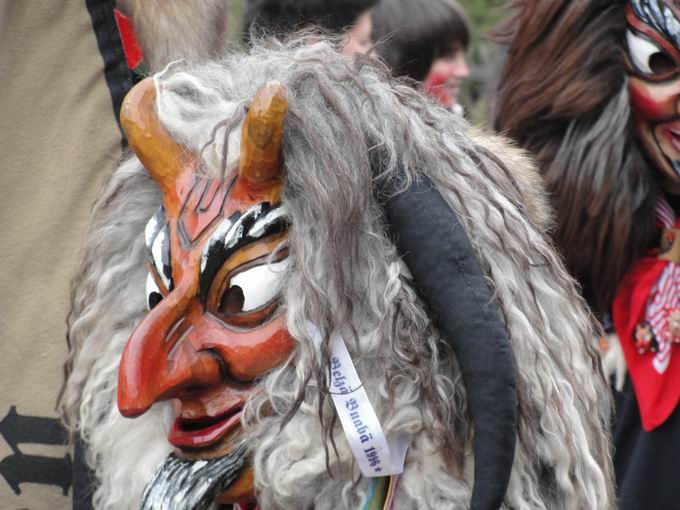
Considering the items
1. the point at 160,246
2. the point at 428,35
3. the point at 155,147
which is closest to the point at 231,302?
the point at 160,246

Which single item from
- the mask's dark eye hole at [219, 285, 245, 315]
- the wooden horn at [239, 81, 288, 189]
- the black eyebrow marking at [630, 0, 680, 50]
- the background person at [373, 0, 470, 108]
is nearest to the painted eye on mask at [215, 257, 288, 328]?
the mask's dark eye hole at [219, 285, 245, 315]

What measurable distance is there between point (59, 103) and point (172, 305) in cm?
62

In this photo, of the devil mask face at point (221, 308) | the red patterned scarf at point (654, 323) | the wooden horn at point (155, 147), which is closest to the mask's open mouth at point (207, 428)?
the devil mask face at point (221, 308)

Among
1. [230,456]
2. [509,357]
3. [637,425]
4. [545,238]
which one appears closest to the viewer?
[509,357]

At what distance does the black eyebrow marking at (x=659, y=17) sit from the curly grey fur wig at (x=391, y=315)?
0.67 metres

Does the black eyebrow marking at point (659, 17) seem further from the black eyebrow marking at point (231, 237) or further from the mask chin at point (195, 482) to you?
the mask chin at point (195, 482)

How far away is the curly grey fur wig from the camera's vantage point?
118 centimetres

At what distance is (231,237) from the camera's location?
1199 millimetres

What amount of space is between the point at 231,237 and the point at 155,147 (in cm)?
18

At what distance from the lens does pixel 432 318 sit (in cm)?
120

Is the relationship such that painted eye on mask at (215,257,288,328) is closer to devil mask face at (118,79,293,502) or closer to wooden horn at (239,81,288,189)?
devil mask face at (118,79,293,502)

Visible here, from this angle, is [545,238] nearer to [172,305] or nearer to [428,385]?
[428,385]

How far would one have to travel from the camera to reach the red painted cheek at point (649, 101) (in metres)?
1.84

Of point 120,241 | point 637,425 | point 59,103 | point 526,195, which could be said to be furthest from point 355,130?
point 637,425
